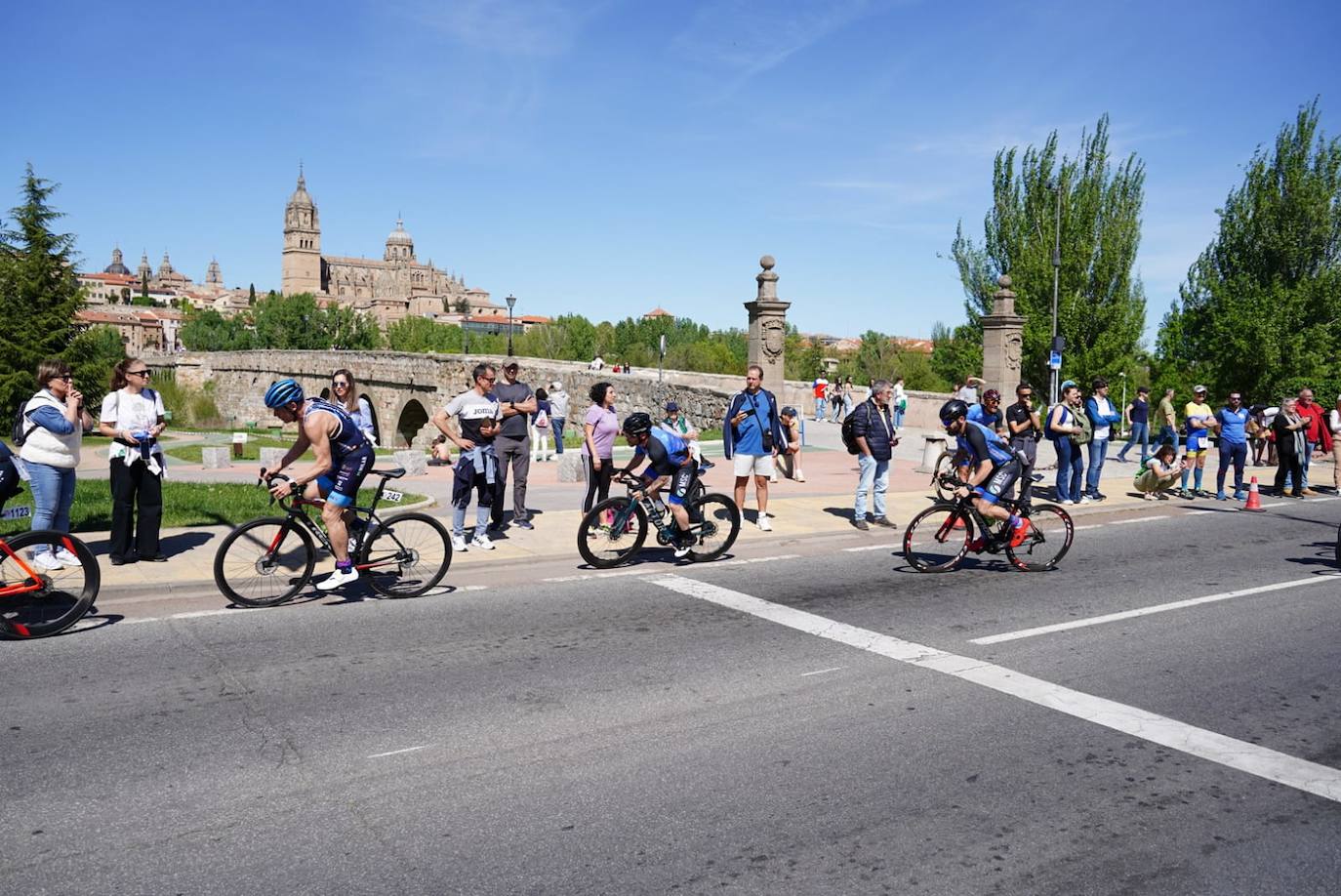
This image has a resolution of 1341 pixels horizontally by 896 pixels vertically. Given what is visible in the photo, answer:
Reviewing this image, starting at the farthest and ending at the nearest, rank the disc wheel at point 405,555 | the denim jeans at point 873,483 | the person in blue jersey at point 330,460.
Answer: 1. the denim jeans at point 873,483
2. the disc wheel at point 405,555
3. the person in blue jersey at point 330,460

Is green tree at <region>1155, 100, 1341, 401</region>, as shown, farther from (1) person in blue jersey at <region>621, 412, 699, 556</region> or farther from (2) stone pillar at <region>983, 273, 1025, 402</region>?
(1) person in blue jersey at <region>621, 412, 699, 556</region>

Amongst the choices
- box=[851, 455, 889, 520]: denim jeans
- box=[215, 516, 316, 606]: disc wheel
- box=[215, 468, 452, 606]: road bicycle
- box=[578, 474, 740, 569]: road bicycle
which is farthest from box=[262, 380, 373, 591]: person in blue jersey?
box=[851, 455, 889, 520]: denim jeans

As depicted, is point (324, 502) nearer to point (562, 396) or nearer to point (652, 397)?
point (562, 396)

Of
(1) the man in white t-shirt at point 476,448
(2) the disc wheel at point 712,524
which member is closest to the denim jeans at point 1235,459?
(2) the disc wheel at point 712,524

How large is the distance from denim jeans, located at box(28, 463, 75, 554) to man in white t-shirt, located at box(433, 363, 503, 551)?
10.3ft

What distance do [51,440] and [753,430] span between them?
22.6ft

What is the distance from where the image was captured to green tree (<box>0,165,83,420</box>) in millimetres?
42312

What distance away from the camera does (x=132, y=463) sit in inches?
358

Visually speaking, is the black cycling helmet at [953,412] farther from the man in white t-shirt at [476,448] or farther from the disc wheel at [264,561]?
the disc wheel at [264,561]

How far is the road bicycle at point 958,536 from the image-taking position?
956cm

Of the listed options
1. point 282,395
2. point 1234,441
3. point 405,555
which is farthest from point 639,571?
point 1234,441

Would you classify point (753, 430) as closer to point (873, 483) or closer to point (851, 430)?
point (851, 430)

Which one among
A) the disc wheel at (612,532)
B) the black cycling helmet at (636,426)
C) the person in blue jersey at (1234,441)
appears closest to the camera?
the black cycling helmet at (636,426)

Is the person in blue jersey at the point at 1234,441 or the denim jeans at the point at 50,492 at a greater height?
the person in blue jersey at the point at 1234,441
